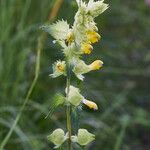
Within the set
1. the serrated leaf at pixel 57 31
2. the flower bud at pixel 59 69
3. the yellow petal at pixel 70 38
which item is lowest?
the flower bud at pixel 59 69

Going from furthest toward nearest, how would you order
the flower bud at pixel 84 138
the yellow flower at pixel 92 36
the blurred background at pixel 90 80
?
the blurred background at pixel 90 80, the flower bud at pixel 84 138, the yellow flower at pixel 92 36

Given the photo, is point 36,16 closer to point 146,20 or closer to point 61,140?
point 146,20

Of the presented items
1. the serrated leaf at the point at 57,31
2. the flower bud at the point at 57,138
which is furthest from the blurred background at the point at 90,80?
the serrated leaf at the point at 57,31

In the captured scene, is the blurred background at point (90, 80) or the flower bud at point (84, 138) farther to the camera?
the blurred background at point (90, 80)

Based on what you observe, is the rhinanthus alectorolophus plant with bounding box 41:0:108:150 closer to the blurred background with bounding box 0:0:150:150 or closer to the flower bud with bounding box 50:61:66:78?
the flower bud with bounding box 50:61:66:78

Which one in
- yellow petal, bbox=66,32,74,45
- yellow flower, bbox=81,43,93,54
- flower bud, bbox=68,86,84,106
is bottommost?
flower bud, bbox=68,86,84,106

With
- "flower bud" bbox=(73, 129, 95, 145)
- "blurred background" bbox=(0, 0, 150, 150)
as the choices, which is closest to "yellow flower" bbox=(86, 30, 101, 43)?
"flower bud" bbox=(73, 129, 95, 145)

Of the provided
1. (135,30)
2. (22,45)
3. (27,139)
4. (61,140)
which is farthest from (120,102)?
(61,140)

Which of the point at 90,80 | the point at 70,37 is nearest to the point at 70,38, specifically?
the point at 70,37

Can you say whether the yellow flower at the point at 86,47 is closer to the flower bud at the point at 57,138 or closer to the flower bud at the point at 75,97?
the flower bud at the point at 75,97
